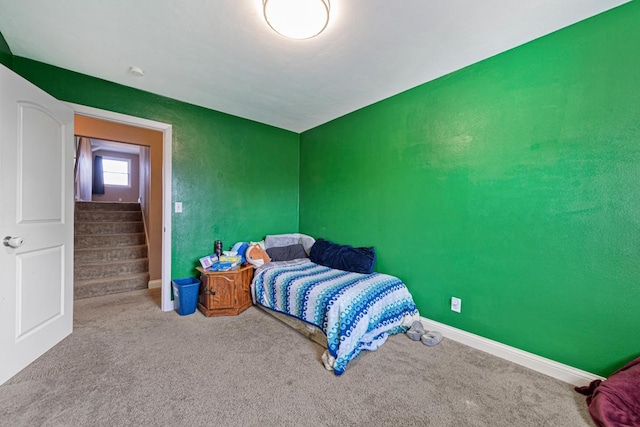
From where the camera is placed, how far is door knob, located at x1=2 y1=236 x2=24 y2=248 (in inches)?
67.5

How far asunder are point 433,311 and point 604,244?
1347mm

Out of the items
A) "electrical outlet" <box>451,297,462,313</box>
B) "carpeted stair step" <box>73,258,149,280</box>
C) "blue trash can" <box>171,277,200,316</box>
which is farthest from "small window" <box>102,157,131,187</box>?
"electrical outlet" <box>451,297,462,313</box>

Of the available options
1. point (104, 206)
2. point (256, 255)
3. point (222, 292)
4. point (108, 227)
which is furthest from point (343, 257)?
point (104, 206)

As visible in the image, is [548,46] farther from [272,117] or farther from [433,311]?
[272,117]

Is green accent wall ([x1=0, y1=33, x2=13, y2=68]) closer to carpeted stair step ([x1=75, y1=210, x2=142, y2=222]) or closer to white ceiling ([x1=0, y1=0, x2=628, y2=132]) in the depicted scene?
white ceiling ([x1=0, y1=0, x2=628, y2=132])

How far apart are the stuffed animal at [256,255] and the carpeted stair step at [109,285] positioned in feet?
5.71

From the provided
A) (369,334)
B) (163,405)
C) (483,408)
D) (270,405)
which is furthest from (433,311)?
(163,405)

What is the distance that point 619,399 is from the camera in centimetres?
142

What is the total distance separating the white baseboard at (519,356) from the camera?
68.4 inches

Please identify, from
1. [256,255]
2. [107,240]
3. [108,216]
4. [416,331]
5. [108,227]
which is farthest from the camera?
[108,216]

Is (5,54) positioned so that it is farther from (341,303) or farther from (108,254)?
(341,303)

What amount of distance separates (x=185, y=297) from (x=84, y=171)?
6.46 metres

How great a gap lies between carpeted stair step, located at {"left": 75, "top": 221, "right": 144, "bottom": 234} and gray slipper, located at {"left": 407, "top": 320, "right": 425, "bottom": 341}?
4.63 m

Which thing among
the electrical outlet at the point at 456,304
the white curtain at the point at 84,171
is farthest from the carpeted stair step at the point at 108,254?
the electrical outlet at the point at 456,304
